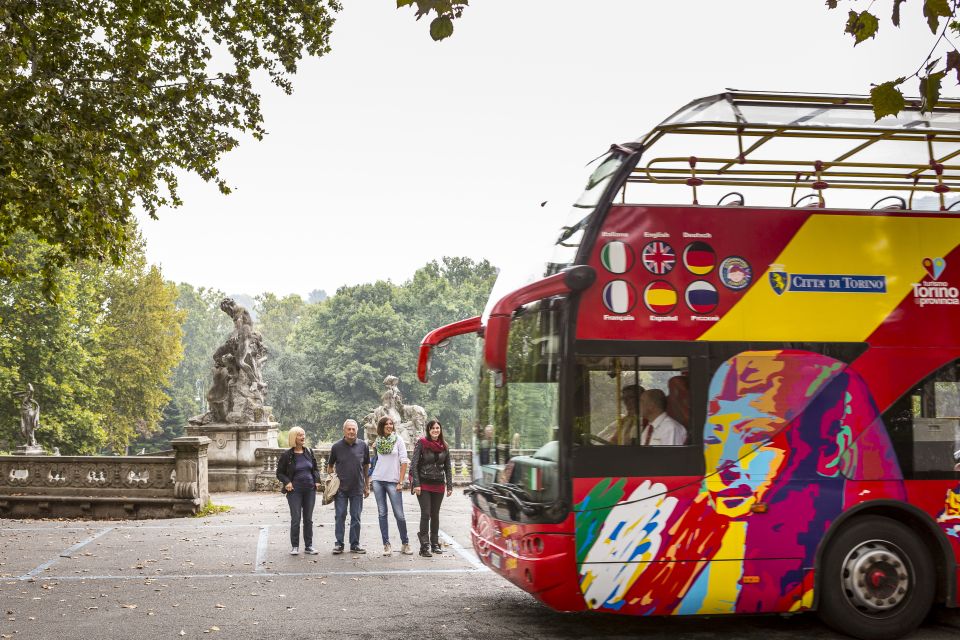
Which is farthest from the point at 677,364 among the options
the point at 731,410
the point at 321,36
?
the point at 321,36

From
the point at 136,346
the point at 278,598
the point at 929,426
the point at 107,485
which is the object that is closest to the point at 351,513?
the point at 278,598

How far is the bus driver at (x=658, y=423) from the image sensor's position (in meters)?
7.14

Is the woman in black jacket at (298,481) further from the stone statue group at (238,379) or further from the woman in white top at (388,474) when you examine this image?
the stone statue group at (238,379)

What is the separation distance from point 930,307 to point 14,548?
12095 mm

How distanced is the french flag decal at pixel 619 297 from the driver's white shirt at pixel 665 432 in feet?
2.89

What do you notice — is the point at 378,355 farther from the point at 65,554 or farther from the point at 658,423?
the point at 658,423

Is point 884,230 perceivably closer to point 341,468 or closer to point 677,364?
point 677,364

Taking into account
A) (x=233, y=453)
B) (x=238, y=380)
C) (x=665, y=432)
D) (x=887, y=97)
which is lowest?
(x=233, y=453)

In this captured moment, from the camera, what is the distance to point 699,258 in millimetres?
7465

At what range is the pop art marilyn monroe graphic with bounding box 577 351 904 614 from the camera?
7051mm

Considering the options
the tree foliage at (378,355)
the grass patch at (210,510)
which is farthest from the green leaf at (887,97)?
the tree foliage at (378,355)

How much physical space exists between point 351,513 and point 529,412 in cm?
556

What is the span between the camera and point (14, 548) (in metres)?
13.1

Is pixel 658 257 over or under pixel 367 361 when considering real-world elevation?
under
